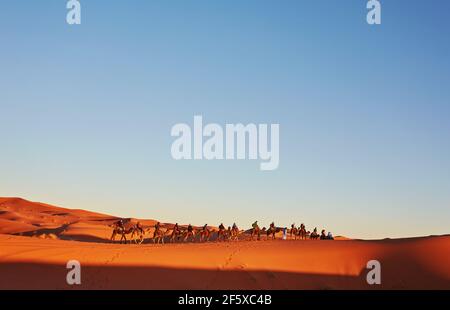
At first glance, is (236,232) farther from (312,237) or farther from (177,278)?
(177,278)

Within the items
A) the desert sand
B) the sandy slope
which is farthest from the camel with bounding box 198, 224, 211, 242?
the sandy slope

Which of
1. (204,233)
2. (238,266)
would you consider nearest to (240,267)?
(238,266)

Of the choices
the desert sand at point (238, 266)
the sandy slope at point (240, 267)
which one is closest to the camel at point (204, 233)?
the desert sand at point (238, 266)

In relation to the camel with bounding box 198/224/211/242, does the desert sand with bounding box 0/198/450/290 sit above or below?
below

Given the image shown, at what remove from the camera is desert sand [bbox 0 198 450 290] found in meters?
29.5

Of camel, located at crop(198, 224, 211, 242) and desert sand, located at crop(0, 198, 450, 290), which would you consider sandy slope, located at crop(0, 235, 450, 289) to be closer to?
desert sand, located at crop(0, 198, 450, 290)

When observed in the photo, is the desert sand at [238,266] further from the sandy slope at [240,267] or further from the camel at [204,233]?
the camel at [204,233]

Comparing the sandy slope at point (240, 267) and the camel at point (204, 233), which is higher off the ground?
the camel at point (204, 233)

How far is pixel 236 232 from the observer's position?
51.5 meters

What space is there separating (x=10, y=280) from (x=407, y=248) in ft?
59.6

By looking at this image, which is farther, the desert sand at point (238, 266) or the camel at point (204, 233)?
the camel at point (204, 233)

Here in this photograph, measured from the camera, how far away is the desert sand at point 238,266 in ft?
96.9
